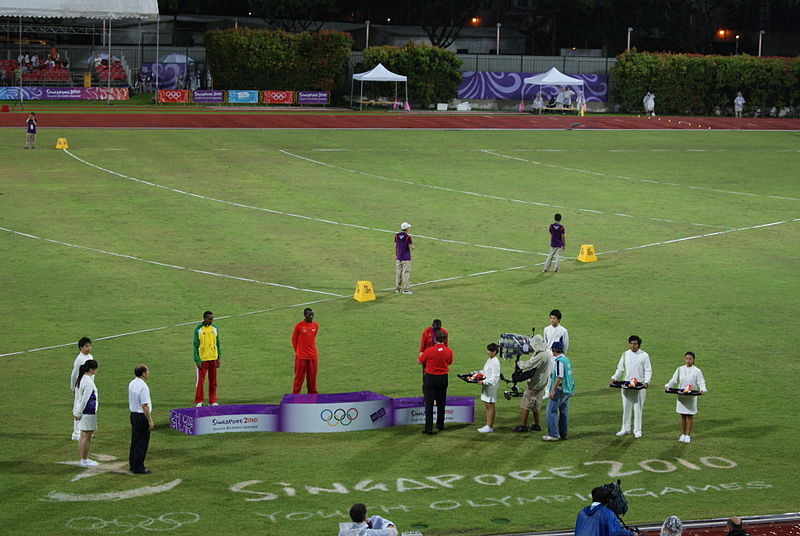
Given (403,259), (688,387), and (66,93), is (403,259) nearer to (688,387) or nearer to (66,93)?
(688,387)

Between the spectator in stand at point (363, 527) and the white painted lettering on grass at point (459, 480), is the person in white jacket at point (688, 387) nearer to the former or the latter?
the white painted lettering on grass at point (459, 480)

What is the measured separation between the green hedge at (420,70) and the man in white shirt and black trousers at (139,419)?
210 ft

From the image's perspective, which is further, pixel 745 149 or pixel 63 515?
pixel 745 149

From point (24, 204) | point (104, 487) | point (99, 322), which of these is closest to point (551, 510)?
point (104, 487)

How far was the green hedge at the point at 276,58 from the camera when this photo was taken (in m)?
78.6

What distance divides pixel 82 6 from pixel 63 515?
57486mm

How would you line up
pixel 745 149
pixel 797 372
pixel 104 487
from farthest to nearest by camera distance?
pixel 745 149
pixel 797 372
pixel 104 487

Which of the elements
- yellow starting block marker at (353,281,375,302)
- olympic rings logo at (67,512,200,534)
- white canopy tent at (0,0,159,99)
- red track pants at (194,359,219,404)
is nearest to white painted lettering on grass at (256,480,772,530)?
olympic rings logo at (67,512,200,534)

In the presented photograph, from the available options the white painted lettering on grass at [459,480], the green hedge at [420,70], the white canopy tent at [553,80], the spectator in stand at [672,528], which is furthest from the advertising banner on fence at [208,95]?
the spectator in stand at [672,528]

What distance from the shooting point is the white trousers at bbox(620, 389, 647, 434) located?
19.5m

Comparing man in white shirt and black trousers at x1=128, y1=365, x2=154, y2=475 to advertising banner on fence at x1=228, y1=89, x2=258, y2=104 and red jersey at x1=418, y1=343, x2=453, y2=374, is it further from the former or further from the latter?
Answer: advertising banner on fence at x1=228, y1=89, x2=258, y2=104

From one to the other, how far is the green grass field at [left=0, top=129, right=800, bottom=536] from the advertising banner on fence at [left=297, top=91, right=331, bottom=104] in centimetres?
1996

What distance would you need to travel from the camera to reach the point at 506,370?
79.9 ft

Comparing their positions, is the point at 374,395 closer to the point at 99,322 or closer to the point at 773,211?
the point at 99,322
